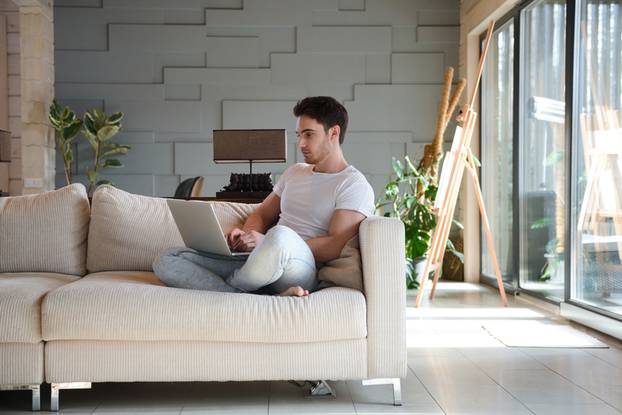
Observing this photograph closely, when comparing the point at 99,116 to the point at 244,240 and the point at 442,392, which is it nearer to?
the point at 244,240

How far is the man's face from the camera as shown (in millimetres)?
3146

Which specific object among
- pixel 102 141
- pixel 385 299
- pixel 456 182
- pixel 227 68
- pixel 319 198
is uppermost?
pixel 227 68

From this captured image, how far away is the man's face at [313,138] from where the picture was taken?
315 cm

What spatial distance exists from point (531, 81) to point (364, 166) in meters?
2.01

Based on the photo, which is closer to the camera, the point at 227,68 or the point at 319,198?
the point at 319,198

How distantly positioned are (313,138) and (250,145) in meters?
1.87

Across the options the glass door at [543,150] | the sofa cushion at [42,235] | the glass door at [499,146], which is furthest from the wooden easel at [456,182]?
the sofa cushion at [42,235]

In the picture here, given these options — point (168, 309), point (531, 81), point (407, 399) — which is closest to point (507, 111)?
point (531, 81)

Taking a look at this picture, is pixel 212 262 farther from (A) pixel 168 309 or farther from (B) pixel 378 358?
(B) pixel 378 358

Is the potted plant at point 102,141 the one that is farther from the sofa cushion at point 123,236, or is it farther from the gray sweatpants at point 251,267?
the gray sweatpants at point 251,267

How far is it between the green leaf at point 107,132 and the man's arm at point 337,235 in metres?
4.11

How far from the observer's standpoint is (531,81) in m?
5.57

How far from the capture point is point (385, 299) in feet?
8.95

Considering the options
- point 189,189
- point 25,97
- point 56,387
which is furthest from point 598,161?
point 25,97
